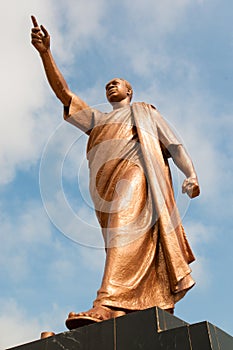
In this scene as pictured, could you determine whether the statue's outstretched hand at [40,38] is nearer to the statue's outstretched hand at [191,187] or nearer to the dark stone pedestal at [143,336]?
the statue's outstretched hand at [191,187]

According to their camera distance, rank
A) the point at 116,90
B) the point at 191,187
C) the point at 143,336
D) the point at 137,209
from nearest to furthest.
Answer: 1. the point at 143,336
2. the point at 137,209
3. the point at 191,187
4. the point at 116,90

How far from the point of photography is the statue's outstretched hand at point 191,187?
5316 millimetres

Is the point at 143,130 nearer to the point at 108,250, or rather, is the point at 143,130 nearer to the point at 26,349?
the point at 108,250

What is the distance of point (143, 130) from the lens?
231 inches

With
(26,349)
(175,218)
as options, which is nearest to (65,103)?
(175,218)

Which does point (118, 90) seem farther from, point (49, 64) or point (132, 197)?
point (132, 197)

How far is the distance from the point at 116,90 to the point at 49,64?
99 centimetres

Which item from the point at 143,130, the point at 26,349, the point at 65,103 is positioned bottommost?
the point at 26,349

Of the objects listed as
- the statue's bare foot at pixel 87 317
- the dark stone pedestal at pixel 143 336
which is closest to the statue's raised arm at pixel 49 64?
the statue's bare foot at pixel 87 317

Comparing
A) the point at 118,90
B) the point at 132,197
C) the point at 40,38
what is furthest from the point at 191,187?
the point at 40,38

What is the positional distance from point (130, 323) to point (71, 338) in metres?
0.51

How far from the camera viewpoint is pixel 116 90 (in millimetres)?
6762

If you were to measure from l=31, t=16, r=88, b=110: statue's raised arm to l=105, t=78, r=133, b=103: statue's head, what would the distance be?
432 millimetres

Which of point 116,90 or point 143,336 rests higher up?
point 116,90
